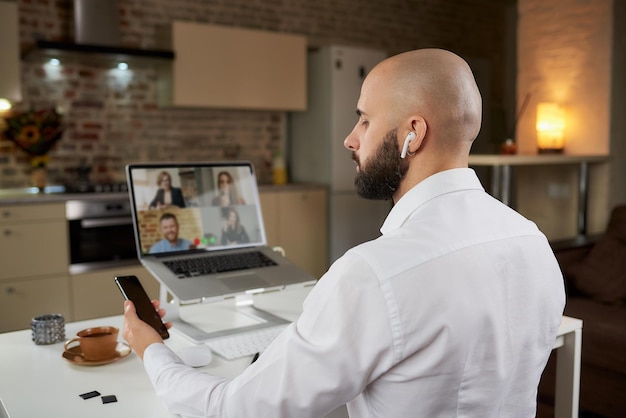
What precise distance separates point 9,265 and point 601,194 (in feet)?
12.4

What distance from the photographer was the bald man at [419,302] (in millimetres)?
951

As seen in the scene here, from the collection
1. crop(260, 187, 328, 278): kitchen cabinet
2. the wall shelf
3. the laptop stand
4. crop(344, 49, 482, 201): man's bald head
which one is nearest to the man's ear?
crop(344, 49, 482, 201): man's bald head

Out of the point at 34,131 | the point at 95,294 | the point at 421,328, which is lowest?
the point at 95,294

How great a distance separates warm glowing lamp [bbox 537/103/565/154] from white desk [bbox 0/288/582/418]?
2725mm

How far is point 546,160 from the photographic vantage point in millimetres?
3865

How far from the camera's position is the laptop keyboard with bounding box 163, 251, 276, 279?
1920mm

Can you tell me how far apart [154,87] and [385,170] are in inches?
159

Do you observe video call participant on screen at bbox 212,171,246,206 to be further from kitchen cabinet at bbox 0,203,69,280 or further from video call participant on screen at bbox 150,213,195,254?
kitchen cabinet at bbox 0,203,69,280

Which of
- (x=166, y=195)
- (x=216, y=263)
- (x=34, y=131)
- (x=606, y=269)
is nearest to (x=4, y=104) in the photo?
(x=34, y=131)

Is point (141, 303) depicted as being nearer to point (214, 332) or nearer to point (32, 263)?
point (214, 332)

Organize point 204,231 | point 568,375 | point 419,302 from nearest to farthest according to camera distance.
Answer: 1. point 419,302
2. point 568,375
3. point 204,231

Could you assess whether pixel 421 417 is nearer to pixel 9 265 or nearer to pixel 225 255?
pixel 225 255

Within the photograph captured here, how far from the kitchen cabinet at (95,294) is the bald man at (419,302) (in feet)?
9.98

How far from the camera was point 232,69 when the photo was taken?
4766 mm
